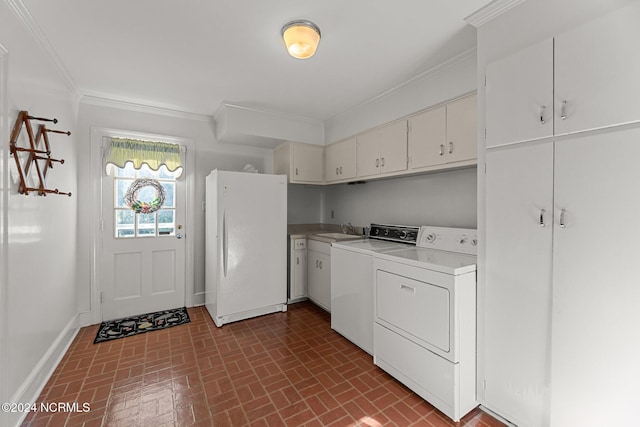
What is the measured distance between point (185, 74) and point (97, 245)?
6.91ft

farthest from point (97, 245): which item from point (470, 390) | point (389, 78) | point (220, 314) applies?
point (470, 390)

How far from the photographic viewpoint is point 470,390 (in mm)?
1693

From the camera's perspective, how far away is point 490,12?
160cm

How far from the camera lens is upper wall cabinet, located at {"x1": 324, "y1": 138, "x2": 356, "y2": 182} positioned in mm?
3262

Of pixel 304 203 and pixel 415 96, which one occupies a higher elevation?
pixel 415 96

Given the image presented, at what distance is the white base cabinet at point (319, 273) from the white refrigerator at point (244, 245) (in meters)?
0.37

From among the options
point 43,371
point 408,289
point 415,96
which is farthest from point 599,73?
point 43,371

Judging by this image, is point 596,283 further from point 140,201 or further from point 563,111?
point 140,201

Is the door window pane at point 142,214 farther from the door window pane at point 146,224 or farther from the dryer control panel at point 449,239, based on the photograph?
the dryer control panel at point 449,239

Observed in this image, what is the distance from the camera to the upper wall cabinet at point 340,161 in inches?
128

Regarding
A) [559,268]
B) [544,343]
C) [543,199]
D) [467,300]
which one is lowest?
[544,343]

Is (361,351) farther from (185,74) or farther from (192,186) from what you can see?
(185,74)

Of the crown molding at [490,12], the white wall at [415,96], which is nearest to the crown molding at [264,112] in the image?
the white wall at [415,96]

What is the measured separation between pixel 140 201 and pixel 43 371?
1.76 metres
